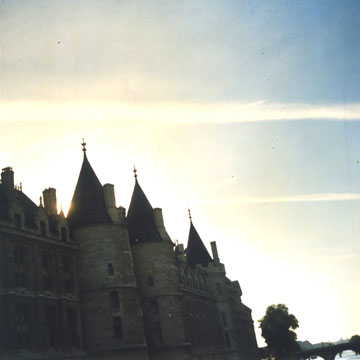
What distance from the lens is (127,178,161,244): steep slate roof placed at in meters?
50.3

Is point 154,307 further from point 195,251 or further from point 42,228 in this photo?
point 195,251

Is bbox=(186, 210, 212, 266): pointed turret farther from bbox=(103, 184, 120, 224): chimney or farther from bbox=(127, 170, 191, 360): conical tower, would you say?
bbox=(103, 184, 120, 224): chimney

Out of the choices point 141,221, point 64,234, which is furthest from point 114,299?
point 141,221

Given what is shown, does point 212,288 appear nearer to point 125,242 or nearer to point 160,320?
point 160,320

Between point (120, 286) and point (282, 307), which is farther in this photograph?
point (282, 307)

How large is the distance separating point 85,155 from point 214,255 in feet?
101

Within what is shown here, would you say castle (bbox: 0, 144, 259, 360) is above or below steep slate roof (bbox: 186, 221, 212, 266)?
below

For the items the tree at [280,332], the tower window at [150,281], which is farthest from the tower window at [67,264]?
the tree at [280,332]

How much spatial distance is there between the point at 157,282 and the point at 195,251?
2172 centimetres

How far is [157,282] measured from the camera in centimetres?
4950

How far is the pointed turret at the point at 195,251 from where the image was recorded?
70062 millimetres

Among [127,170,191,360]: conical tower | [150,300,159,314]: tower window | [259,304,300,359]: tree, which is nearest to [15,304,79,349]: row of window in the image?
[127,170,191,360]: conical tower

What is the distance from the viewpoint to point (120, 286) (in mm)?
41062

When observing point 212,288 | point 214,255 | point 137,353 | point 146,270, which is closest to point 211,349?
point 212,288
